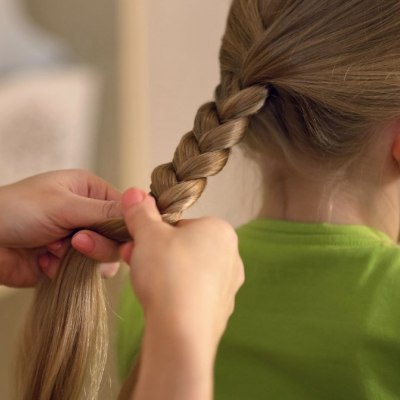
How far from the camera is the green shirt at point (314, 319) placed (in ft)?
2.42

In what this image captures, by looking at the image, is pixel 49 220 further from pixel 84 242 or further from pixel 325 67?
pixel 325 67

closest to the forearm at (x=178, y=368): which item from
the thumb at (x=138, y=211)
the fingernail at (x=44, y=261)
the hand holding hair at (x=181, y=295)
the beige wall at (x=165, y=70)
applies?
the hand holding hair at (x=181, y=295)

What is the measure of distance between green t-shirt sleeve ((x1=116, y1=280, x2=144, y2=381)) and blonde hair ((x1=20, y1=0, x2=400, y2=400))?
0.15m

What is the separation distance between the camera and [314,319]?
77cm

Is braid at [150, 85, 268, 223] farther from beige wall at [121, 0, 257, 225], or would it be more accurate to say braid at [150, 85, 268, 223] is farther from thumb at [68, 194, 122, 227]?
beige wall at [121, 0, 257, 225]

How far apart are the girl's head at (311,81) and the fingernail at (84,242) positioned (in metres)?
0.08

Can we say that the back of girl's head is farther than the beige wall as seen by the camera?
No

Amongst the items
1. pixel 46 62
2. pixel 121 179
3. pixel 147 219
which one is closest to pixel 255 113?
pixel 147 219

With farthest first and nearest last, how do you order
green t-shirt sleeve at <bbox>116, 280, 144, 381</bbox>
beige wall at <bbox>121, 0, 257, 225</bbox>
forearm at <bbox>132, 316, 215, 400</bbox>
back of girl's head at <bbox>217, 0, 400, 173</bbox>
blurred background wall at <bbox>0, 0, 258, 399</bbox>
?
beige wall at <bbox>121, 0, 257, 225</bbox> < blurred background wall at <bbox>0, 0, 258, 399</bbox> < green t-shirt sleeve at <bbox>116, 280, 144, 381</bbox> < back of girl's head at <bbox>217, 0, 400, 173</bbox> < forearm at <bbox>132, 316, 215, 400</bbox>

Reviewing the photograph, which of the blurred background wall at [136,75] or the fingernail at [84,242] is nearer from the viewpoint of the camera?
the fingernail at [84,242]

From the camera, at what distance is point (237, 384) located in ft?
2.65

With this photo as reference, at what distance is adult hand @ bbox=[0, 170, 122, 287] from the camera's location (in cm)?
73

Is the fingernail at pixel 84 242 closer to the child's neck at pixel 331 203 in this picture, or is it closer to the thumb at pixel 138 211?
the thumb at pixel 138 211

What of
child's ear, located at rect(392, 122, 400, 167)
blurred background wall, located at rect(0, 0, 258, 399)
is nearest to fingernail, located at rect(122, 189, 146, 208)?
child's ear, located at rect(392, 122, 400, 167)
